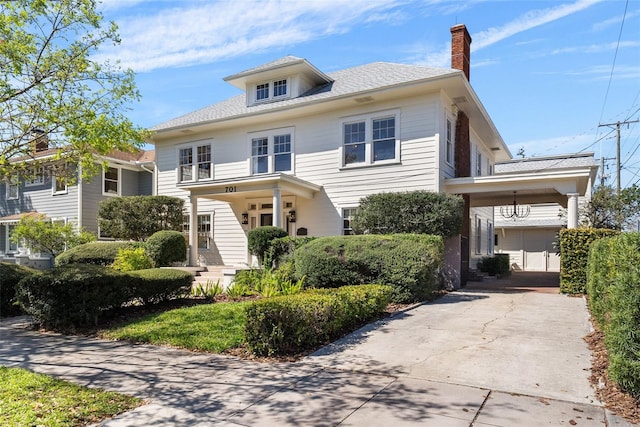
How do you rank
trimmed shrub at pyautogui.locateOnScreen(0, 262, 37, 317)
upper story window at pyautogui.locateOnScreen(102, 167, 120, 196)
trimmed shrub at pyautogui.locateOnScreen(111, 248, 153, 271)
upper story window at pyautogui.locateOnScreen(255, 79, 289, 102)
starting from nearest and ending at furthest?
trimmed shrub at pyautogui.locateOnScreen(0, 262, 37, 317) < trimmed shrub at pyautogui.locateOnScreen(111, 248, 153, 271) < upper story window at pyautogui.locateOnScreen(255, 79, 289, 102) < upper story window at pyautogui.locateOnScreen(102, 167, 120, 196)

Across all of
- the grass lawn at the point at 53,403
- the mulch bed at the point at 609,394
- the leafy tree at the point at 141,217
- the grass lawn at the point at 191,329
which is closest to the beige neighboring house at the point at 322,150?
the leafy tree at the point at 141,217

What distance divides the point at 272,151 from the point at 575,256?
35.9ft

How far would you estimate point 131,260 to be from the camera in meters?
15.4

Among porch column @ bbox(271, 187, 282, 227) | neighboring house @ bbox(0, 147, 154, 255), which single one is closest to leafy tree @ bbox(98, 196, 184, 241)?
neighboring house @ bbox(0, 147, 154, 255)

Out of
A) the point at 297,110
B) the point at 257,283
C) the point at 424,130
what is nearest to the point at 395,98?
the point at 424,130

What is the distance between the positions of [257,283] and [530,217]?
81.3 feet

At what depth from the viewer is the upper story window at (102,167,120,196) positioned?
72.6ft

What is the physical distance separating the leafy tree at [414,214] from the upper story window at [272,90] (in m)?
6.72

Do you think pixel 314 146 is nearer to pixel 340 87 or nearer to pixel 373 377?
pixel 340 87

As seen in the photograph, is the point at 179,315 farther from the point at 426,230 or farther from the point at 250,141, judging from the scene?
the point at 250,141

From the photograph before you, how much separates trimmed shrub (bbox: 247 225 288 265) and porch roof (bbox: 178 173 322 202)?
5.29ft

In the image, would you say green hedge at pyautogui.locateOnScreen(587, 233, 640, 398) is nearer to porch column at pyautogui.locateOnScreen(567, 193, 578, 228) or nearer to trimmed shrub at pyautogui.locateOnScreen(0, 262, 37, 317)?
porch column at pyautogui.locateOnScreen(567, 193, 578, 228)

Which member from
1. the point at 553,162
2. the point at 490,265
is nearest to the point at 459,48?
the point at 490,265

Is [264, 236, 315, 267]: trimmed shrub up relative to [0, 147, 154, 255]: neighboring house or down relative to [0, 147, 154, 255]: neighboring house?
down
